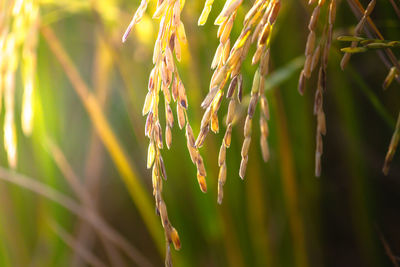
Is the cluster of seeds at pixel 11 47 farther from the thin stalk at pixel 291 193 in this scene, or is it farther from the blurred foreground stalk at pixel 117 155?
the thin stalk at pixel 291 193

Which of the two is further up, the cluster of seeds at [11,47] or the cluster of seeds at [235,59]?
the cluster of seeds at [11,47]

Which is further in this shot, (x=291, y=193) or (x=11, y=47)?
(x=291, y=193)

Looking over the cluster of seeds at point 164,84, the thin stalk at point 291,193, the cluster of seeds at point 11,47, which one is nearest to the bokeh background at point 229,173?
the thin stalk at point 291,193

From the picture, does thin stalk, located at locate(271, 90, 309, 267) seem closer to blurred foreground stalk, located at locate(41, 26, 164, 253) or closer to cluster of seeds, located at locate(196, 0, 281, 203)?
blurred foreground stalk, located at locate(41, 26, 164, 253)

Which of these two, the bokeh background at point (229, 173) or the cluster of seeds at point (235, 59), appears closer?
the cluster of seeds at point (235, 59)

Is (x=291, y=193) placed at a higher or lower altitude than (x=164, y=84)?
lower

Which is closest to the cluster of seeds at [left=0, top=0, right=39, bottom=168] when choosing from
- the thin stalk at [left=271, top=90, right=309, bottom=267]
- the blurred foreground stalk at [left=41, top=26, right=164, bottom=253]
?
the blurred foreground stalk at [left=41, top=26, right=164, bottom=253]

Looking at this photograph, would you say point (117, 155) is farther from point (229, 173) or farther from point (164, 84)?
point (164, 84)

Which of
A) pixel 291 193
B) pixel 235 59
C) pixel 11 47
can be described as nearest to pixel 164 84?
pixel 235 59

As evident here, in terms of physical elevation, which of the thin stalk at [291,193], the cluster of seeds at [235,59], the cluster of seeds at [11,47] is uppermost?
the cluster of seeds at [11,47]
